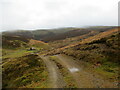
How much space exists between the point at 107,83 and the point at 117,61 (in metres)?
7.33

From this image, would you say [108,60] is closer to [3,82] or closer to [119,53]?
[119,53]

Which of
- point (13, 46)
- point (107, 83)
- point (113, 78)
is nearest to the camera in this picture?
point (107, 83)

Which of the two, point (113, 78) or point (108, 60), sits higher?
point (108, 60)

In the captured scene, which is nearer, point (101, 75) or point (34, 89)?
point (34, 89)

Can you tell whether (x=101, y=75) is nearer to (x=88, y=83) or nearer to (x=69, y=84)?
(x=88, y=83)

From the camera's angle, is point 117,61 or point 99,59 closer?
point 117,61

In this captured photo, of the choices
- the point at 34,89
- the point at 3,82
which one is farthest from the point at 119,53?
the point at 3,82

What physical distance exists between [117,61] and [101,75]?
5.24 meters

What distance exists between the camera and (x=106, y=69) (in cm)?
1823

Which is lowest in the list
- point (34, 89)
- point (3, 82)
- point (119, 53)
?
point (3, 82)

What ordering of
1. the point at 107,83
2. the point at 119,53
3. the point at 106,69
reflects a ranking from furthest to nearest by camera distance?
the point at 119,53 → the point at 106,69 → the point at 107,83

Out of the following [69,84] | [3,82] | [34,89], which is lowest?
[3,82]

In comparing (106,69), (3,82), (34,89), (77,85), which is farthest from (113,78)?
(3,82)

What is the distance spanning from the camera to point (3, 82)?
24.7m
